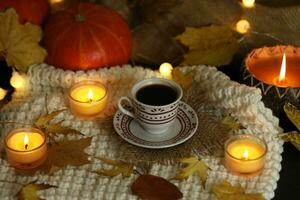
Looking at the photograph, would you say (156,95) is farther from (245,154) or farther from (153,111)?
(245,154)

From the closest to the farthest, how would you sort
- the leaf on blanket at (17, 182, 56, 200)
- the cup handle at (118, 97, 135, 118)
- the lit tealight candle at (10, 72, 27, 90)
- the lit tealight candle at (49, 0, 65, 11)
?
the leaf on blanket at (17, 182, 56, 200) → the cup handle at (118, 97, 135, 118) → the lit tealight candle at (10, 72, 27, 90) → the lit tealight candle at (49, 0, 65, 11)

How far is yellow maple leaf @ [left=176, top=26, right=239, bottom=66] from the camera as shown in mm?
1061

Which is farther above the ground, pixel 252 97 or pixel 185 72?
pixel 185 72

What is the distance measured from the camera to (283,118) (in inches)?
37.4

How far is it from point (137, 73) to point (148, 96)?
0.13 metres

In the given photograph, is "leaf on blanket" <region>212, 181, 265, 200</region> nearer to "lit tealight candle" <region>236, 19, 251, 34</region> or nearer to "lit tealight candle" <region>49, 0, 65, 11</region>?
"lit tealight candle" <region>236, 19, 251, 34</region>

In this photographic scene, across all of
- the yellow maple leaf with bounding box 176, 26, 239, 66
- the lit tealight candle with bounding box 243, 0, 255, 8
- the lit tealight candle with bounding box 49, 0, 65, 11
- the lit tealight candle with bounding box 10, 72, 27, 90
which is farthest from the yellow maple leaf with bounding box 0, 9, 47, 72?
the lit tealight candle with bounding box 243, 0, 255, 8

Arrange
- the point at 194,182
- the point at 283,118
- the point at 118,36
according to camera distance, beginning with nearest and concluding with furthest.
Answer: the point at 194,182 → the point at 283,118 → the point at 118,36

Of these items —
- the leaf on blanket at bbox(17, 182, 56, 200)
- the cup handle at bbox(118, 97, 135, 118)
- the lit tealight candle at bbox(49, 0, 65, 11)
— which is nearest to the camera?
the leaf on blanket at bbox(17, 182, 56, 200)

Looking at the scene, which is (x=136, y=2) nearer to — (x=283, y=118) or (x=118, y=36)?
(x=118, y=36)

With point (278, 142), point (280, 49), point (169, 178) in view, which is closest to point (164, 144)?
point (169, 178)

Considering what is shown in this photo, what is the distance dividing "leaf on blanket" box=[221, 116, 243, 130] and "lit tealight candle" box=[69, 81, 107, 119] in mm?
194

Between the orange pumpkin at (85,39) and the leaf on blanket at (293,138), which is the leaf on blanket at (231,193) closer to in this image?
the leaf on blanket at (293,138)

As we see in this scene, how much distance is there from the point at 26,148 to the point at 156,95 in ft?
0.68
